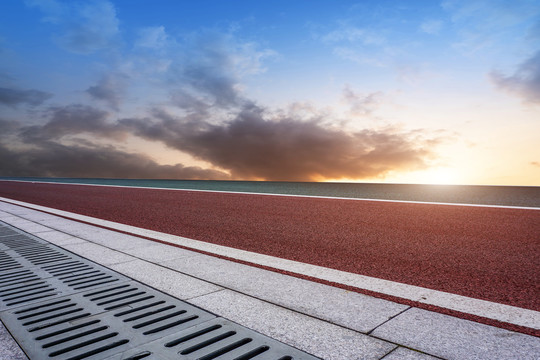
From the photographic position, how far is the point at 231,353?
238 centimetres

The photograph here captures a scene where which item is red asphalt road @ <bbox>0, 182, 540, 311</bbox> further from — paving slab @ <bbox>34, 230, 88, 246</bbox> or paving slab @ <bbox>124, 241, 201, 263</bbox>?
paving slab @ <bbox>34, 230, 88, 246</bbox>

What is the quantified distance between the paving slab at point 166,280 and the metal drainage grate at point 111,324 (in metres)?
0.13

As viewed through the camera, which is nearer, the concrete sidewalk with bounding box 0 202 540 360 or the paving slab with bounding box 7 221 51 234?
the concrete sidewalk with bounding box 0 202 540 360

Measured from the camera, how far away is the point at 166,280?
400 centimetres

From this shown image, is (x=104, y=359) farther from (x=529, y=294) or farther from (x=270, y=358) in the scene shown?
(x=529, y=294)

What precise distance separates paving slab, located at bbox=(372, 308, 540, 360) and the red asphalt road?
107 centimetres

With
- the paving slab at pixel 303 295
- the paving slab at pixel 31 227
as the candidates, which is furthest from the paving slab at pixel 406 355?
the paving slab at pixel 31 227

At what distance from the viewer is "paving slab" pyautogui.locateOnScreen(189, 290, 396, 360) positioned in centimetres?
239

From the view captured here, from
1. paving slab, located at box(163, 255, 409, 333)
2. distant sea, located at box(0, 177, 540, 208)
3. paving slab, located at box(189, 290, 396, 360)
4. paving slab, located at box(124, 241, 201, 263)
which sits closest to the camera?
paving slab, located at box(189, 290, 396, 360)

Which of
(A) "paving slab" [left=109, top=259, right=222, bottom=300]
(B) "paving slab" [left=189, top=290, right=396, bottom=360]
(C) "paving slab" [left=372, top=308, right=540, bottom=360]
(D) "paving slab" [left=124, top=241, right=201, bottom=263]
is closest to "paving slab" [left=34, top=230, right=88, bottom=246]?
(D) "paving slab" [left=124, top=241, right=201, bottom=263]

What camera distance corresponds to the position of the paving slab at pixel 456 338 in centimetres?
237

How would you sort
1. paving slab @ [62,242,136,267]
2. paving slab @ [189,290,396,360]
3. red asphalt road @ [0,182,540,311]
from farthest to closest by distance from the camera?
paving slab @ [62,242,136,267], red asphalt road @ [0,182,540,311], paving slab @ [189,290,396,360]

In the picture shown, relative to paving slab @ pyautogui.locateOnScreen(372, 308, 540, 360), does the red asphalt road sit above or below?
above

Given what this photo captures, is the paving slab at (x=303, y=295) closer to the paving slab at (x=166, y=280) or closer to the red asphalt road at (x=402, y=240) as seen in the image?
the paving slab at (x=166, y=280)
